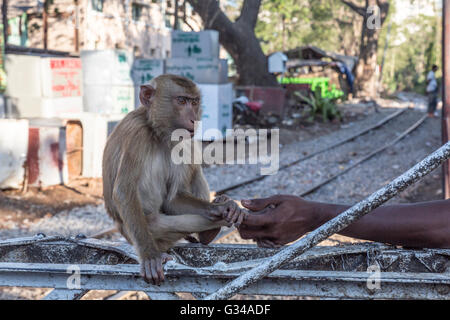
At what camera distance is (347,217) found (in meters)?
1.39

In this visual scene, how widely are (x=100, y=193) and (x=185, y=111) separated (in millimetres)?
5328

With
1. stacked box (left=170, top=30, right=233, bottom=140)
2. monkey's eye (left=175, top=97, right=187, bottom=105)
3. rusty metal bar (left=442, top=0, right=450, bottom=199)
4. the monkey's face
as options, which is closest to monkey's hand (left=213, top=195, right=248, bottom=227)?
the monkey's face

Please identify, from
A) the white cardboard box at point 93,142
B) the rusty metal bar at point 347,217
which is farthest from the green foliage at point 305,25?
the rusty metal bar at point 347,217

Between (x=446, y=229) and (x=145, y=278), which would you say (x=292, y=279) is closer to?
(x=145, y=278)

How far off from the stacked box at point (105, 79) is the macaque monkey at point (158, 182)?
26.7 feet

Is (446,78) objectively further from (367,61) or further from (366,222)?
(367,61)

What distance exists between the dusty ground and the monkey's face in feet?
6.25

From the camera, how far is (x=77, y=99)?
36.0ft

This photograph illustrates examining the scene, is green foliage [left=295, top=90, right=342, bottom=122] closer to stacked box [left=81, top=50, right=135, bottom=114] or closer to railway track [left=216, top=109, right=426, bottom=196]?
railway track [left=216, top=109, right=426, bottom=196]

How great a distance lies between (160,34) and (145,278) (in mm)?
26897

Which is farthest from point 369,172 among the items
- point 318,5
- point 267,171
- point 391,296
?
point 318,5

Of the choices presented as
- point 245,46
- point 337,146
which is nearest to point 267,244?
point 337,146

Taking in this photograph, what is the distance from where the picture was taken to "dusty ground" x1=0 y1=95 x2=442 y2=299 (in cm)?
623

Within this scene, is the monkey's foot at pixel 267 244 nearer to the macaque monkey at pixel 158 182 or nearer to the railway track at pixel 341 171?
the macaque monkey at pixel 158 182
